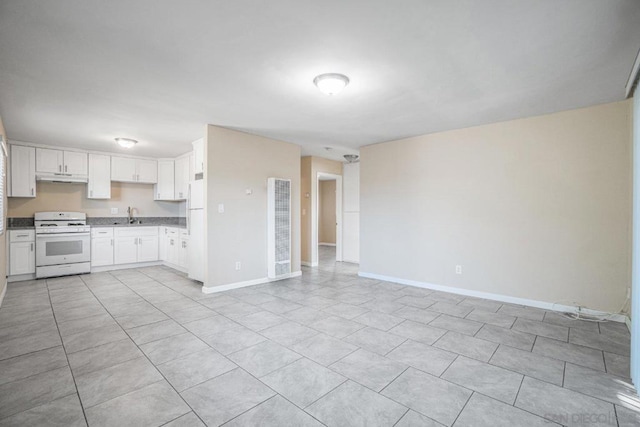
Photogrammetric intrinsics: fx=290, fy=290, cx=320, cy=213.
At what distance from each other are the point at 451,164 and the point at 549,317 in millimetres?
2366

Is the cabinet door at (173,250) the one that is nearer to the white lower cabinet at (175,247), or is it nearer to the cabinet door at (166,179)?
the white lower cabinet at (175,247)

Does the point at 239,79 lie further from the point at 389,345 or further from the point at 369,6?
the point at 389,345

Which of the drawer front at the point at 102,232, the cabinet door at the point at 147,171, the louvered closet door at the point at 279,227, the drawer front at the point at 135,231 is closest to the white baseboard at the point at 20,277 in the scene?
the drawer front at the point at 102,232

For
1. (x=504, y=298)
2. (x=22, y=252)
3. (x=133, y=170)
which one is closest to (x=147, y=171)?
(x=133, y=170)

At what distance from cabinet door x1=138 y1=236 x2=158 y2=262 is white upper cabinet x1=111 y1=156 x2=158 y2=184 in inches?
53.8

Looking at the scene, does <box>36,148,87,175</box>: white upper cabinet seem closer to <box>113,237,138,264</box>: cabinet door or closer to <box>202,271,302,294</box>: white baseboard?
<box>113,237,138,264</box>: cabinet door

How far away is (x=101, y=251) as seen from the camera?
19.6 ft

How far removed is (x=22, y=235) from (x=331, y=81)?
241 inches

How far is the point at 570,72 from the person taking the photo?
2629 mm

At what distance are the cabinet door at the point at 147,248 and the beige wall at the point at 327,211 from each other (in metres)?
5.51

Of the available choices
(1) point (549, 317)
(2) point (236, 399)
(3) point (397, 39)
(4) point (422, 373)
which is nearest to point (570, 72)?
(3) point (397, 39)

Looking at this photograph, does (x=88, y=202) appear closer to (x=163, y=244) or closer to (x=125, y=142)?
(x=163, y=244)

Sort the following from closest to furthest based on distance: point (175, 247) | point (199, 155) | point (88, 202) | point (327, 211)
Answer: point (199, 155) < point (175, 247) < point (88, 202) < point (327, 211)

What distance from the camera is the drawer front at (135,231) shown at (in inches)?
244
